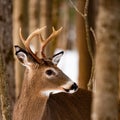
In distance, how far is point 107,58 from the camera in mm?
2512

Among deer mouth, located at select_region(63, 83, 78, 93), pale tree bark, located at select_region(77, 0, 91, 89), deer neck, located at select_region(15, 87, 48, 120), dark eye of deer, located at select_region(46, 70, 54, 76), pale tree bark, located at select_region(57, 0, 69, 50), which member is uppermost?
dark eye of deer, located at select_region(46, 70, 54, 76)

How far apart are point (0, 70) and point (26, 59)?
55 centimetres

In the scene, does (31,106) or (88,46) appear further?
(88,46)

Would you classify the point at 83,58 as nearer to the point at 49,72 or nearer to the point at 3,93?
the point at 49,72

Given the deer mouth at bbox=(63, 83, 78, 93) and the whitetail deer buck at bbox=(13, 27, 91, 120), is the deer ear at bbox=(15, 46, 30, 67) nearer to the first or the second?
the whitetail deer buck at bbox=(13, 27, 91, 120)

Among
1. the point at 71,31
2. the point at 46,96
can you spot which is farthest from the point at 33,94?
the point at 71,31

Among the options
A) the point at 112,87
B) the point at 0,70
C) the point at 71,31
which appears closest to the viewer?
the point at 112,87

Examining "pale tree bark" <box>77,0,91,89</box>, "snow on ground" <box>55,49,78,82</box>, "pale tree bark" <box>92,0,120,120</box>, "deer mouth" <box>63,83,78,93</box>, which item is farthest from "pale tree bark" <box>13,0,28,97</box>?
"pale tree bark" <box>92,0,120,120</box>

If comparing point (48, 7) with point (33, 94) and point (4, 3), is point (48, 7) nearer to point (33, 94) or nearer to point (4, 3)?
point (4, 3)

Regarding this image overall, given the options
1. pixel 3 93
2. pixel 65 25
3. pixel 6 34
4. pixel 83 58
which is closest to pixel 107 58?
pixel 3 93

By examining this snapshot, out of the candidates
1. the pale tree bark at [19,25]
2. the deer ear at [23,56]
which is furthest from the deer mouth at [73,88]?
the pale tree bark at [19,25]

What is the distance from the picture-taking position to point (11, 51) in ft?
20.1

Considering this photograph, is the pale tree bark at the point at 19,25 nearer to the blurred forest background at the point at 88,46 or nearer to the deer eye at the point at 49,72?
the blurred forest background at the point at 88,46

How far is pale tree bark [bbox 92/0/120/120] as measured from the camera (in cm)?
249
